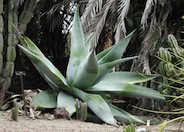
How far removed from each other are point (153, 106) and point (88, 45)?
157 centimetres

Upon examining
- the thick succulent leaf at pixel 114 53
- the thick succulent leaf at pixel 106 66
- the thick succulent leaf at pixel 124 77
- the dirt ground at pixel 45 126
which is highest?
the thick succulent leaf at pixel 114 53

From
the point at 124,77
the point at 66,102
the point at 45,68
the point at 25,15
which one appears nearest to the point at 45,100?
the point at 66,102

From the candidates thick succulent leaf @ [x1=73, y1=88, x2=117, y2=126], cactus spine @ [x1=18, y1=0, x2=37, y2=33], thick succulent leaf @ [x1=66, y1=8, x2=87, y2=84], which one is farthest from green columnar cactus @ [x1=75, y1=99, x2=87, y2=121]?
cactus spine @ [x1=18, y1=0, x2=37, y2=33]

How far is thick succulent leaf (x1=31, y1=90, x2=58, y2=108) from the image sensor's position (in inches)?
207

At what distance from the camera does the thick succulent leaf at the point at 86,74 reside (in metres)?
5.11

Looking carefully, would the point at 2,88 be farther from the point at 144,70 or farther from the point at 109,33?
the point at 109,33

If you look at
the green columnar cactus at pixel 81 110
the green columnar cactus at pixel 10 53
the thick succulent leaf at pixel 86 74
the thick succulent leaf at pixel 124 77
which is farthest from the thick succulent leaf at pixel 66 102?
the green columnar cactus at pixel 10 53

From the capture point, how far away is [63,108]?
4934 mm

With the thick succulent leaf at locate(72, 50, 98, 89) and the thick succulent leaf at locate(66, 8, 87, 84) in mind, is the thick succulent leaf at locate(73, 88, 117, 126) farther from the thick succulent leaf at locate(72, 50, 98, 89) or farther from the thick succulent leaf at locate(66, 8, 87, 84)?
the thick succulent leaf at locate(66, 8, 87, 84)

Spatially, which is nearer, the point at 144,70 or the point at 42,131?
the point at 42,131

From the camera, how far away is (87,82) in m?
5.41

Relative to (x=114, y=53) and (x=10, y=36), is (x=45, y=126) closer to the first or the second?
(x=114, y=53)

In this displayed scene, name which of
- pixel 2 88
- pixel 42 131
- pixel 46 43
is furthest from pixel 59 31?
pixel 42 131

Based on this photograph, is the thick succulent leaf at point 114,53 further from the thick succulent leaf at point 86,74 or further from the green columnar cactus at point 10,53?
the green columnar cactus at point 10,53
